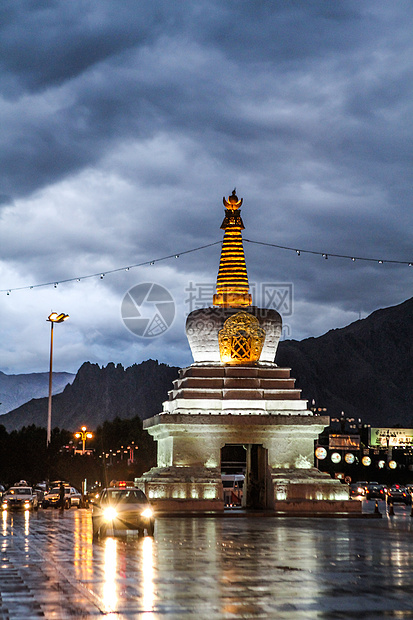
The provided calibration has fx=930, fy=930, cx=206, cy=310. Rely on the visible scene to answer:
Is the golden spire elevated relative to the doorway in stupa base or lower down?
elevated

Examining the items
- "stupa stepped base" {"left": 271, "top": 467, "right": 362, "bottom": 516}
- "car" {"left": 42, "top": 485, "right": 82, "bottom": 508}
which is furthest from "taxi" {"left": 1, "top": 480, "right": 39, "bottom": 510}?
"stupa stepped base" {"left": 271, "top": 467, "right": 362, "bottom": 516}

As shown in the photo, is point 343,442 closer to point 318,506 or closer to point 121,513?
point 318,506

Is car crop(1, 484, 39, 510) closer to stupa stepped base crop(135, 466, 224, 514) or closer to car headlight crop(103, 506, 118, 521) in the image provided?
stupa stepped base crop(135, 466, 224, 514)

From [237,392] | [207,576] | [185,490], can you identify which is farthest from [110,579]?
[237,392]

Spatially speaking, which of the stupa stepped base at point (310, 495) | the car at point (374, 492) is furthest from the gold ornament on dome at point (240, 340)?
the car at point (374, 492)

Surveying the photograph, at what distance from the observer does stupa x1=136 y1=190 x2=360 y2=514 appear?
1736 inches

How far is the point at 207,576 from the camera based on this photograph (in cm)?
1560

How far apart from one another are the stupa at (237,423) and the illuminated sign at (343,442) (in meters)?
51.0

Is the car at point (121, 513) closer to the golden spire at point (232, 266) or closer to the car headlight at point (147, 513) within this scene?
the car headlight at point (147, 513)

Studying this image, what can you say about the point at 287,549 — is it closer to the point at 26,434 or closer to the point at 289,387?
the point at 289,387

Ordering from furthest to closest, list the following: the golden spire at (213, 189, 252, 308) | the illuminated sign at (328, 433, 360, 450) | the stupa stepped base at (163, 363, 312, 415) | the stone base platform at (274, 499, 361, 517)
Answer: the illuminated sign at (328, 433, 360, 450), the golden spire at (213, 189, 252, 308), the stupa stepped base at (163, 363, 312, 415), the stone base platform at (274, 499, 361, 517)

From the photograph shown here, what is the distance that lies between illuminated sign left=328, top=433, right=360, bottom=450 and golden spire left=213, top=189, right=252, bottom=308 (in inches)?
2004

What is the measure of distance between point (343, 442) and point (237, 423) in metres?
57.8

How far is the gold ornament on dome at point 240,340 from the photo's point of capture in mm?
49531
